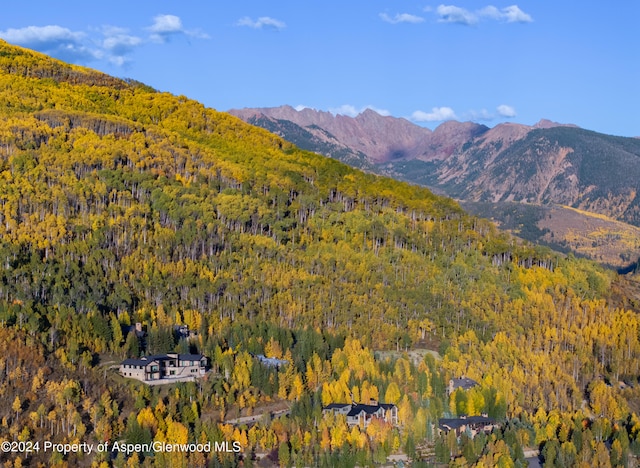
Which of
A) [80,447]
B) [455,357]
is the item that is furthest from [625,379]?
[80,447]

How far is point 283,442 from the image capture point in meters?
78.8

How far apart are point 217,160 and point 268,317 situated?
45.0 m

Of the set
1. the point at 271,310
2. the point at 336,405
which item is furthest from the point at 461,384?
the point at 271,310

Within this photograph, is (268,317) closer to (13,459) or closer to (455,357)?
(455,357)

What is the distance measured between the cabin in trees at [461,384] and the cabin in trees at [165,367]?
26188mm

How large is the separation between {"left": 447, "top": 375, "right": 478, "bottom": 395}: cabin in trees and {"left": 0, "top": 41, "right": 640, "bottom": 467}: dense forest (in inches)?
37.8

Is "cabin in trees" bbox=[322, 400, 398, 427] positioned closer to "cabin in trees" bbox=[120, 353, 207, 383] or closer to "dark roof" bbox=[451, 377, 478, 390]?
"dark roof" bbox=[451, 377, 478, 390]

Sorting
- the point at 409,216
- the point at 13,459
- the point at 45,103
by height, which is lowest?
the point at 13,459

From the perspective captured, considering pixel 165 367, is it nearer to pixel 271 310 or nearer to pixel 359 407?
pixel 359 407

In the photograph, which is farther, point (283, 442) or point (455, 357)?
point (455, 357)

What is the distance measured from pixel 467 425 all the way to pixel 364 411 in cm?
1007

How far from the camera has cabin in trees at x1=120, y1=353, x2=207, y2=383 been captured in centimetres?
8806

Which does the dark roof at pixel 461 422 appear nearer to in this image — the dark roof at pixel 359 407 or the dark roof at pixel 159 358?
the dark roof at pixel 359 407

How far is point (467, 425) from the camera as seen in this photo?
86.6 m
